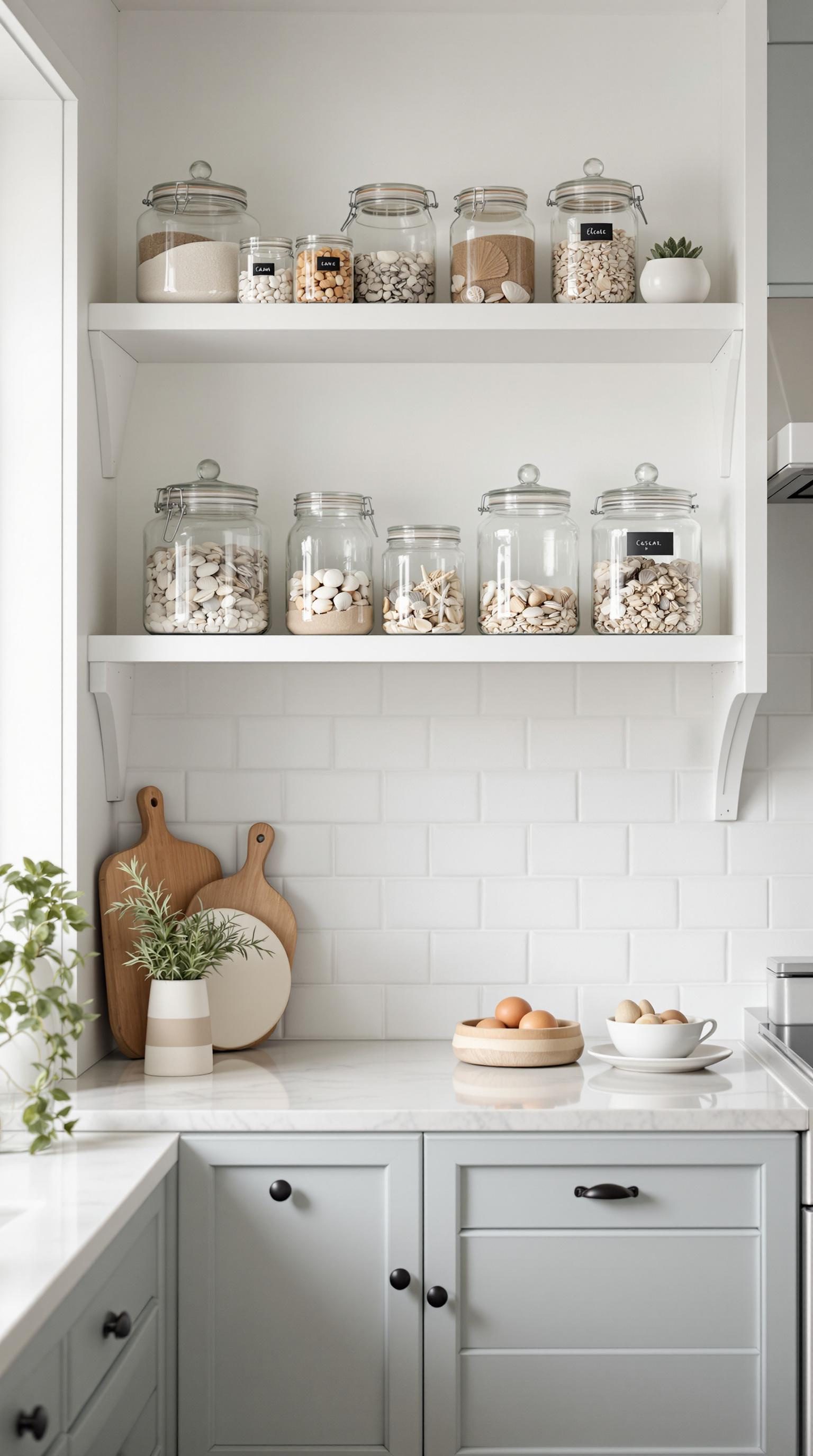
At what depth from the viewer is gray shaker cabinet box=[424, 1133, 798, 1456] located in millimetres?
1818

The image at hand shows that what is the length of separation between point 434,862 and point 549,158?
1312 millimetres

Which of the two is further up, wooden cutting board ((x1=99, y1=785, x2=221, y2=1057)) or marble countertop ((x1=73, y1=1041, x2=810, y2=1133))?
wooden cutting board ((x1=99, y1=785, x2=221, y2=1057))

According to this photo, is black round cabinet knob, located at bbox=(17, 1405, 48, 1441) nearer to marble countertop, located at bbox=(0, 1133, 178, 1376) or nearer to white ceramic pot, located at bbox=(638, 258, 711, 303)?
marble countertop, located at bbox=(0, 1133, 178, 1376)

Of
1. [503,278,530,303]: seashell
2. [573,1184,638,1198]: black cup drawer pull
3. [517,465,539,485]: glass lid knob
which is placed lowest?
[573,1184,638,1198]: black cup drawer pull

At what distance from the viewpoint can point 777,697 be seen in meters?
2.33

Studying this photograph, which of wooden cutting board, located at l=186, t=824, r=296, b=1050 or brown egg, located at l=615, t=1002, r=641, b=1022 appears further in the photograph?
wooden cutting board, located at l=186, t=824, r=296, b=1050

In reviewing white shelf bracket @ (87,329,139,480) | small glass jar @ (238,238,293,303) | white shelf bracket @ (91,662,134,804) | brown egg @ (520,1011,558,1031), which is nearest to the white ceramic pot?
small glass jar @ (238,238,293,303)

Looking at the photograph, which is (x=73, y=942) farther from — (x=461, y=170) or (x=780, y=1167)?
(x=461, y=170)

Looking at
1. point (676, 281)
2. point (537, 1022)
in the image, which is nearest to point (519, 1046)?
point (537, 1022)

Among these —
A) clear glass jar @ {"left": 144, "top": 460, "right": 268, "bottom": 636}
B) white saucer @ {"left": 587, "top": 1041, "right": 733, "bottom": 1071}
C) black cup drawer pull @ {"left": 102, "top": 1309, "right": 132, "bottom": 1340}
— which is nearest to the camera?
black cup drawer pull @ {"left": 102, "top": 1309, "right": 132, "bottom": 1340}

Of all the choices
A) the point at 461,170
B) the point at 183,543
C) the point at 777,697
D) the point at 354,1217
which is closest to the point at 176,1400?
the point at 354,1217

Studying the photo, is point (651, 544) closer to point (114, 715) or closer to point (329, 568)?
point (329, 568)

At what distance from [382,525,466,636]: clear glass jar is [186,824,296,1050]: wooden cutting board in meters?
0.50

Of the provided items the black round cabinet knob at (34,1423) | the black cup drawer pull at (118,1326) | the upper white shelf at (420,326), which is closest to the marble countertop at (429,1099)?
the black cup drawer pull at (118,1326)
